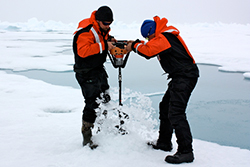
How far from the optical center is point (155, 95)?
16.8ft

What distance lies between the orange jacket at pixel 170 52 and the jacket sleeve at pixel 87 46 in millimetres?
342

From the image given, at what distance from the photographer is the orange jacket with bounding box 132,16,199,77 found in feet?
7.34

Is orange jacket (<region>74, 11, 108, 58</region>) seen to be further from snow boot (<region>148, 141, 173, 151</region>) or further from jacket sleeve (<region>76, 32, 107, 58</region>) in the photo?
snow boot (<region>148, 141, 173, 151</region>)

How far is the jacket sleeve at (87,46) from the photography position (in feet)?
7.59

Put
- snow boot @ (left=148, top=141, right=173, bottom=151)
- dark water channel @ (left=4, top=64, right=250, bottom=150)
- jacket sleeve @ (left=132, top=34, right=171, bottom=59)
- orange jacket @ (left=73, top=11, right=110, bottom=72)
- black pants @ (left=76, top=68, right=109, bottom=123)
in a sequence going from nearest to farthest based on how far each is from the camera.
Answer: jacket sleeve @ (left=132, top=34, right=171, bottom=59) → orange jacket @ (left=73, top=11, right=110, bottom=72) → black pants @ (left=76, top=68, right=109, bottom=123) → snow boot @ (left=148, top=141, right=173, bottom=151) → dark water channel @ (left=4, top=64, right=250, bottom=150)

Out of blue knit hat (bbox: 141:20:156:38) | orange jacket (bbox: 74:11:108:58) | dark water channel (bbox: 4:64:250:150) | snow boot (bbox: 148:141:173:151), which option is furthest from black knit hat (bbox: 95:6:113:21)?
dark water channel (bbox: 4:64:250:150)

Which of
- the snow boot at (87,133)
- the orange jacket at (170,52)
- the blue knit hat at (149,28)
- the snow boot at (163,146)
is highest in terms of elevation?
the blue knit hat at (149,28)

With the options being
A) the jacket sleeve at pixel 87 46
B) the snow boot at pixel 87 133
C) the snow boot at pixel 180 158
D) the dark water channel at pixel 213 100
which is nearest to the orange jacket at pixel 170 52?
the jacket sleeve at pixel 87 46

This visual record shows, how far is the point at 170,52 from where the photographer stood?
2279 millimetres

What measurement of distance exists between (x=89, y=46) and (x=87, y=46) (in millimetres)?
19

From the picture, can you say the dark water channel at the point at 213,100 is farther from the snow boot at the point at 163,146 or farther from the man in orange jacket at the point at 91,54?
the man in orange jacket at the point at 91,54

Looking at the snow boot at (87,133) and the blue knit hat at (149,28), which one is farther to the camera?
the snow boot at (87,133)

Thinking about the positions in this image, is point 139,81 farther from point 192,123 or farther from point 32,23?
point 32,23

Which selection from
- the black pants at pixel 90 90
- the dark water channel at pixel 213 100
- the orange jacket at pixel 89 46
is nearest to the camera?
the orange jacket at pixel 89 46
